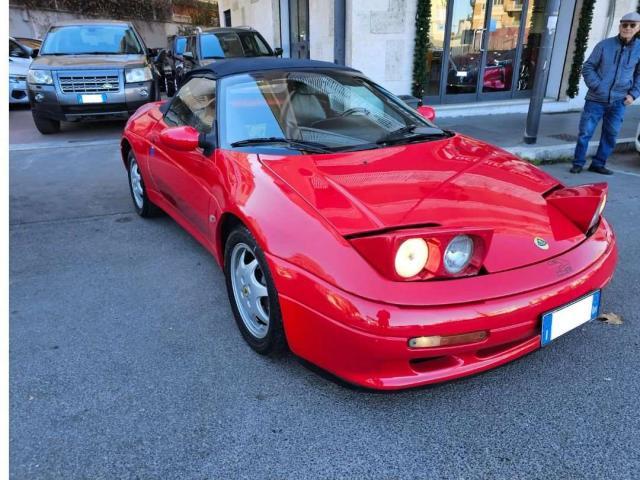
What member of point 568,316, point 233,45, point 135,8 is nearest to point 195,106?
point 568,316

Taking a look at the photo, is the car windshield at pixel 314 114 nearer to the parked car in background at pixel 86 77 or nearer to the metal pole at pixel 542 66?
the metal pole at pixel 542 66

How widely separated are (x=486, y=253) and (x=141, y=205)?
134 inches

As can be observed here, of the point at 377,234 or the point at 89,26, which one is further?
the point at 89,26

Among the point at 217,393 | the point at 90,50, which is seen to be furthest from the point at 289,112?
the point at 90,50

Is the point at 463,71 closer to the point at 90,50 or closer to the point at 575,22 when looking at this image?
the point at 575,22

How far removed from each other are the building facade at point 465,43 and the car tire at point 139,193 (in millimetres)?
5471

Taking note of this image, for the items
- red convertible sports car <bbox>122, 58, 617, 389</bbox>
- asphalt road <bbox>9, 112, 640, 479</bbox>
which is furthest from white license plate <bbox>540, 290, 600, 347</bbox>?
asphalt road <bbox>9, 112, 640, 479</bbox>

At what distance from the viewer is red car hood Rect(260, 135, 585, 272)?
1.96 metres

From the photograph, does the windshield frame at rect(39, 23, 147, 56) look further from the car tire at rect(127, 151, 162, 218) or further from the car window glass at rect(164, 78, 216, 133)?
the car window glass at rect(164, 78, 216, 133)

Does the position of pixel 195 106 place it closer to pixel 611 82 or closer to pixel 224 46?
pixel 611 82

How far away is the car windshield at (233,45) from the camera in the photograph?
936cm

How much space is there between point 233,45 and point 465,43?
461cm

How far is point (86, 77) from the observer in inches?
289

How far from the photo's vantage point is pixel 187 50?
10.6 meters
